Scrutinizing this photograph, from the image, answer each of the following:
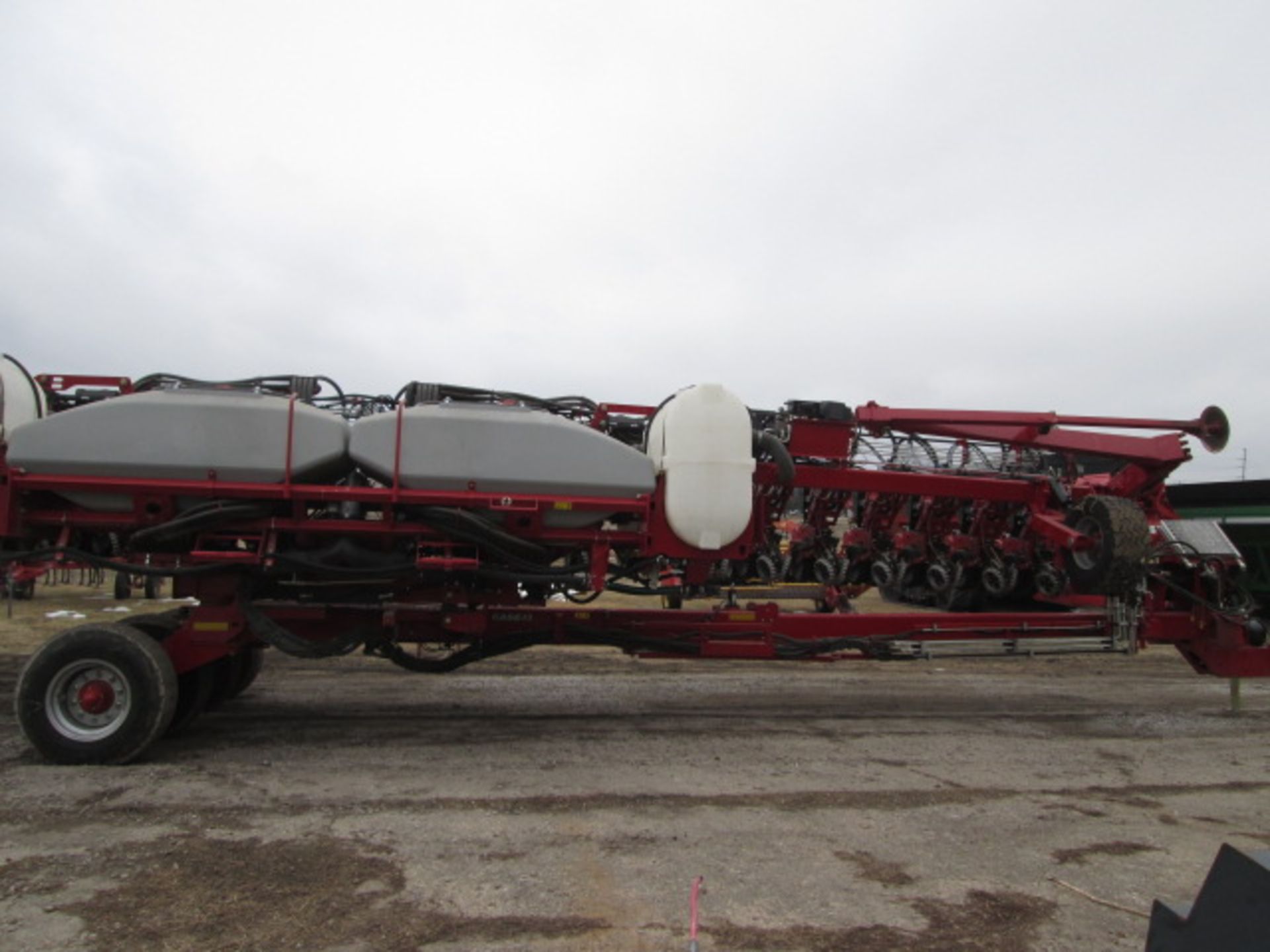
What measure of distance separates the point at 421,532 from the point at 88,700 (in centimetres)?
229

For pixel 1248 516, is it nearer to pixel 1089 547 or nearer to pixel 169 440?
pixel 1089 547

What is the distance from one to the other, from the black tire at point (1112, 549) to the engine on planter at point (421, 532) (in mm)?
27

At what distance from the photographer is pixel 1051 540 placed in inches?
323

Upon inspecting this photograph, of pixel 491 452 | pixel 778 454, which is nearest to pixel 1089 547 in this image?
pixel 778 454

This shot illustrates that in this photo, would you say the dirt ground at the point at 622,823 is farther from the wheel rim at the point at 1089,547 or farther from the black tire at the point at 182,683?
the wheel rim at the point at 1089,547

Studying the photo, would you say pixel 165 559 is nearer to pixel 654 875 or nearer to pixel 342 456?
pixel 342 456

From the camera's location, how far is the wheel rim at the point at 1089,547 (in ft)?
24.9

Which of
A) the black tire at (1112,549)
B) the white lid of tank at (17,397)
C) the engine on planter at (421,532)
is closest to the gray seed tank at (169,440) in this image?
the engine on planter at (421,532)

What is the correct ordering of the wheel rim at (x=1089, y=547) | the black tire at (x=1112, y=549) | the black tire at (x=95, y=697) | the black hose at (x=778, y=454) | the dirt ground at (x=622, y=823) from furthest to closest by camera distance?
the wheel rim at (x=1089, y=547), the black tire at (x=1112, y=549), the black hose at (x=778, y=454), the black tire at (x=95, y=697), the dirt ground at (x=622, y=823)

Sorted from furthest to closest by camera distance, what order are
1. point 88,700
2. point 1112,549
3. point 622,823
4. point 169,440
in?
point 1112,549
point 169,440
point 88,700
point 622,823

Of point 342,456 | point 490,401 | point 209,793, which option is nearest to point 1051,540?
point 490,401

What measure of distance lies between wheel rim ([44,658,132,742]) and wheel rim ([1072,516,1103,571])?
7549mm

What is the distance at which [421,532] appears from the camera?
5934 millimetres

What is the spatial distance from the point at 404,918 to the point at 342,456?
3.23 meters
